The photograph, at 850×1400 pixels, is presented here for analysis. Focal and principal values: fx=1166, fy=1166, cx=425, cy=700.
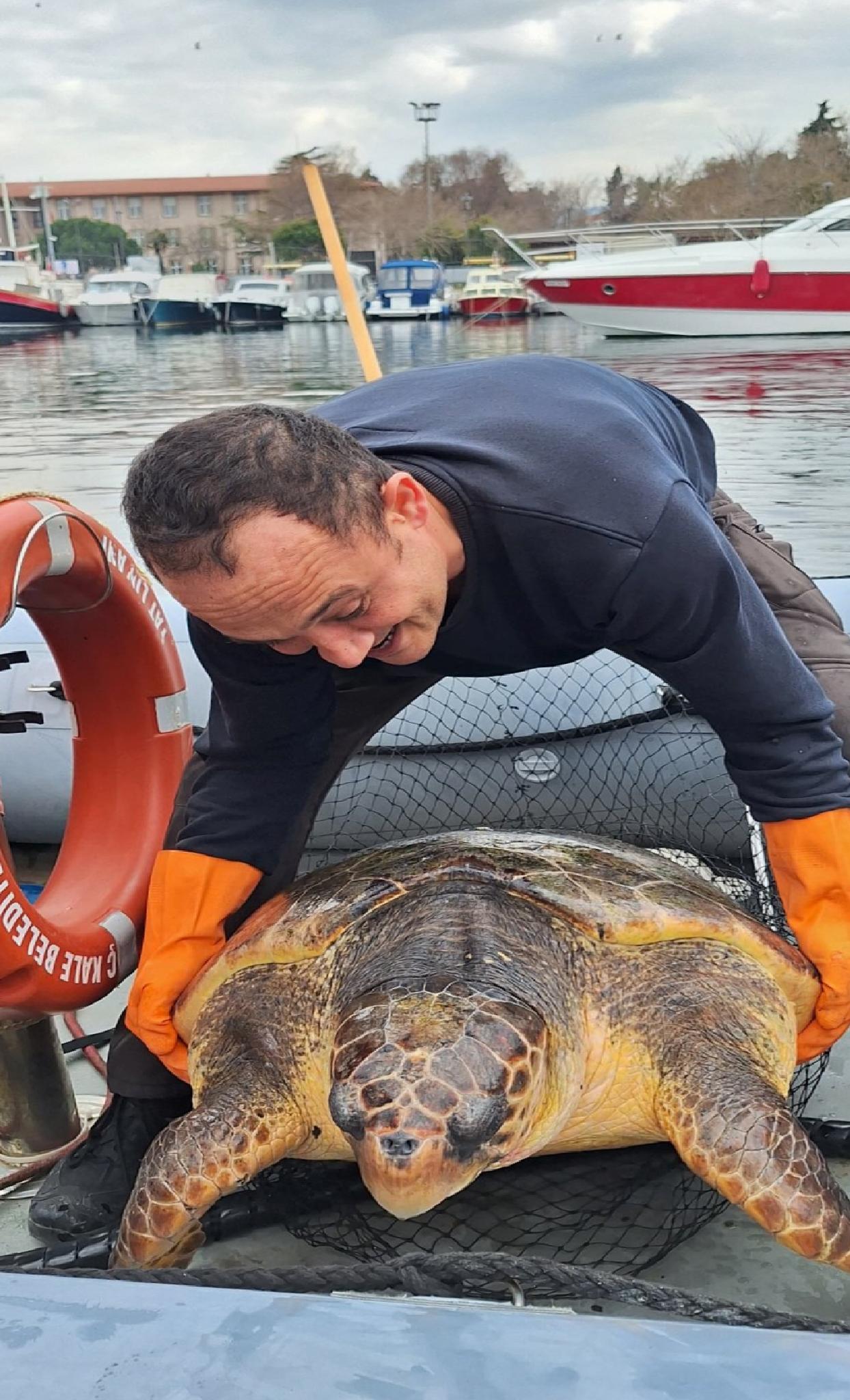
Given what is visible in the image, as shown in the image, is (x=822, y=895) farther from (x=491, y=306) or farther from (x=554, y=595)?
(x=491, y=306)

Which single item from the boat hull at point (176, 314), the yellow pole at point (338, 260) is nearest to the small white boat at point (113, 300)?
the boat hull at point (176, 314)

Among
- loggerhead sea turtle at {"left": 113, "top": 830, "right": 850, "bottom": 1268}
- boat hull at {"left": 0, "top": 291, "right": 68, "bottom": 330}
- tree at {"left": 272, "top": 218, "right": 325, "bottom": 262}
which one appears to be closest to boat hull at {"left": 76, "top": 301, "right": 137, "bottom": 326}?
boat hull at {"left": 0, "top": 291, "right": 68, "bottom": 330}

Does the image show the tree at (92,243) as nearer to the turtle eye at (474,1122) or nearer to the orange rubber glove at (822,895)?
the orange rubber glove at (822,895)

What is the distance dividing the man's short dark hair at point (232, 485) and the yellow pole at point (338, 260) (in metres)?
3.44

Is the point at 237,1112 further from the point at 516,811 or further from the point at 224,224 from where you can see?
the point at 224,224

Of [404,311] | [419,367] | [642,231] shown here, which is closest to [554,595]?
[419,367]

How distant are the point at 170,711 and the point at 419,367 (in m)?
1.49

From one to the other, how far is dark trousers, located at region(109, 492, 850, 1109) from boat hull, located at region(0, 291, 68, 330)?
4706 cm

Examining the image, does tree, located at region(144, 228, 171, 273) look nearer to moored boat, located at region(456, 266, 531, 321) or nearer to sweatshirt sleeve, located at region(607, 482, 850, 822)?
moored boat, located at region(456, 266, 531, 321)

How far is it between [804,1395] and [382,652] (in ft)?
3.57

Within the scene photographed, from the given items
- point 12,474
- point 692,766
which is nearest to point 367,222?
point 12,474

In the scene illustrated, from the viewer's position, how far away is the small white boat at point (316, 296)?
49.1 m

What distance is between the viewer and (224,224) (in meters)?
85.0

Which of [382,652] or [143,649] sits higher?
[382,652]
